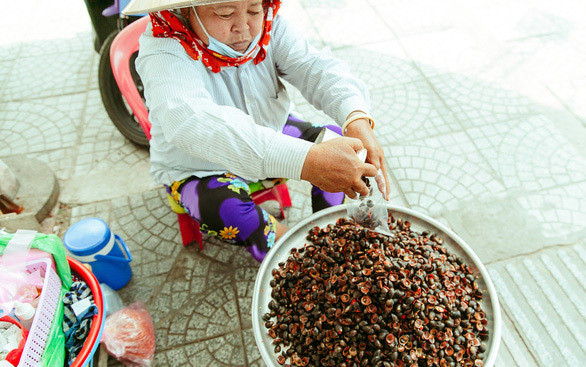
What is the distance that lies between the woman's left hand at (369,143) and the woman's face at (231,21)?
55 cm

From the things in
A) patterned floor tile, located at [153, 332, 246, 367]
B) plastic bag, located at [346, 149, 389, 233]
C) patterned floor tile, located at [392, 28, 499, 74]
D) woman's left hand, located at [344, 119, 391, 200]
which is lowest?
patterned floor tile, located at [153, 332, 246, 367]

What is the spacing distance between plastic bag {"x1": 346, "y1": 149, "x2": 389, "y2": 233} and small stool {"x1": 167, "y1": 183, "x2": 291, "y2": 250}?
68 cm

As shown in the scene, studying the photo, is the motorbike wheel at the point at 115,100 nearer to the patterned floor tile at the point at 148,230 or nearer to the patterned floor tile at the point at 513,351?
the patterned floor tile at the point at 148,230

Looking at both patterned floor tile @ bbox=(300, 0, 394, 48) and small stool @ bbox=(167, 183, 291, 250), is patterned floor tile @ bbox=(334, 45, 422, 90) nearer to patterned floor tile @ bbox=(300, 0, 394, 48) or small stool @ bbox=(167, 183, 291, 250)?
patterned floor tile @ bbox=(300, 0, 394, 48)

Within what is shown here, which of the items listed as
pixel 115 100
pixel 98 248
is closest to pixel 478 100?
pixel 115 100

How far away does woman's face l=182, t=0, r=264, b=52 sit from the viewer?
1483mm

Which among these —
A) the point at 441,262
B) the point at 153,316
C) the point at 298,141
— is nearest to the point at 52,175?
the point at 153,316

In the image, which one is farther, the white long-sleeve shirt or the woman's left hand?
the woman's left hand

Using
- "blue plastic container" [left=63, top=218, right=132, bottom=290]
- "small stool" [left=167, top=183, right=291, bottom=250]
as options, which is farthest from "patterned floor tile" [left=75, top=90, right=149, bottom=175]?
"blue plastic container" [left=63, top=218, right=132, bottom=290]

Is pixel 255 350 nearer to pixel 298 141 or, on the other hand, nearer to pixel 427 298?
pixel 427 298

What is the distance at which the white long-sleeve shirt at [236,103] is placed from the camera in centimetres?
148

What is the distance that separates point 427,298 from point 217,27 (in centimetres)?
125

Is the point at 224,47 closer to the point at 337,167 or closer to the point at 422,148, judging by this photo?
the point at 337,167

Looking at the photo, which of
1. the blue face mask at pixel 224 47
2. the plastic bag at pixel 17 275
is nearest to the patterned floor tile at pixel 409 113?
the blue face mask at pixel 224 47
